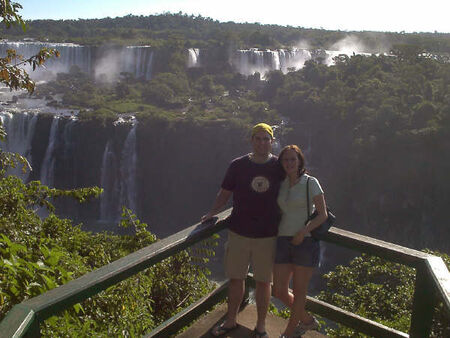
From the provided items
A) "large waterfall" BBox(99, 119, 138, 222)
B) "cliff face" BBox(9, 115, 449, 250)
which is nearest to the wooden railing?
"cliff face" BBox(9, 115, 449, 250)

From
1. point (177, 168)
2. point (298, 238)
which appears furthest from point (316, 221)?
point (177, 168)

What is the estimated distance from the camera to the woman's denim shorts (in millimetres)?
2854

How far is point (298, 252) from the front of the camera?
286cm

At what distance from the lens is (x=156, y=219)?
106ft

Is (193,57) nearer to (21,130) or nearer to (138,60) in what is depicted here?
(138,60)

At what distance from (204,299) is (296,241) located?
672 millimetres

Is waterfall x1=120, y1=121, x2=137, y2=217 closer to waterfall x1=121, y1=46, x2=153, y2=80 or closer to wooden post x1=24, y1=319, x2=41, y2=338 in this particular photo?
waterfall x1=121, y1=46, x2=153, y2=80

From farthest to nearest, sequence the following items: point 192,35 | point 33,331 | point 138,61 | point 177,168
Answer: point 192,35 → point 138,61 → point 177,168 → point 33,331

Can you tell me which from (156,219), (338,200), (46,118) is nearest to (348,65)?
(338,200)

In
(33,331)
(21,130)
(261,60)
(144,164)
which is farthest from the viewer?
(261,60)

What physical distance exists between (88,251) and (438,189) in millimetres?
24347

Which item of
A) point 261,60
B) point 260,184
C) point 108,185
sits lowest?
point 108,185

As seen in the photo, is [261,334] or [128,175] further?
[128,175]

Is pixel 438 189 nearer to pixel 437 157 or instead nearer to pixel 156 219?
pixel 437 157
